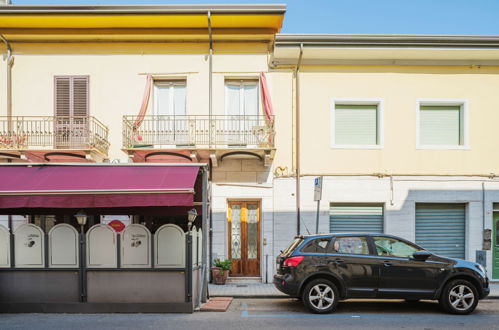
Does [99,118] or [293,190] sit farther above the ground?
[99,118]

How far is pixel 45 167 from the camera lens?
9.62 m

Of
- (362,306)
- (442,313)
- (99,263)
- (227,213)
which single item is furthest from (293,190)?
(99,263)

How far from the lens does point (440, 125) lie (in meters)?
13.0

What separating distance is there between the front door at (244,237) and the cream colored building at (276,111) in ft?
0.15

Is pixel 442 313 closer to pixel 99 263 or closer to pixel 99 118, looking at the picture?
pixel 99 263

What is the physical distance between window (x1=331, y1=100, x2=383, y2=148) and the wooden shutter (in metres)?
8.03

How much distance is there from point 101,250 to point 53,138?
17.9 ft

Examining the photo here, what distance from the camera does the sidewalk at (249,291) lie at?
10320 millimetres

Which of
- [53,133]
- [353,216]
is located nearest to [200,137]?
[53,133]

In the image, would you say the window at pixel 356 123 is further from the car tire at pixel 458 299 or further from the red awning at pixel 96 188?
the red awning at pixel 96 188

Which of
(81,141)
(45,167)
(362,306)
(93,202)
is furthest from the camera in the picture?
(81,141)

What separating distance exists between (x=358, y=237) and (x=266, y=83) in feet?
20.0

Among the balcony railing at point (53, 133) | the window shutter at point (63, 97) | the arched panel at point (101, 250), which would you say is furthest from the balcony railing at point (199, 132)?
the arched panel at point (101, 250)

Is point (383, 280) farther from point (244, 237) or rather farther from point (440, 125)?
point (440, 125)
